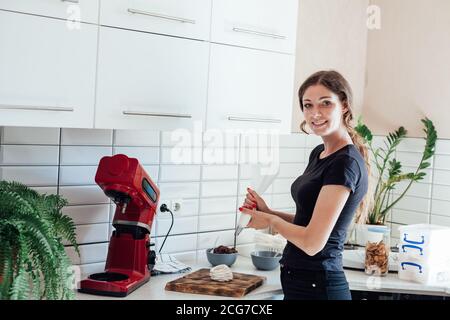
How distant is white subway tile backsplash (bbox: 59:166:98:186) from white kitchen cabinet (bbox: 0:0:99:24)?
1.78ft

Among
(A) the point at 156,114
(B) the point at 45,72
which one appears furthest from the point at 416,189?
→ (B) the point at 45,72

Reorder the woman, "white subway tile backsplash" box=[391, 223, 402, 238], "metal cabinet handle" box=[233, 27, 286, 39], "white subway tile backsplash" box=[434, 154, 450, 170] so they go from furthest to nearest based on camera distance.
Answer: "white subway tile backsplash" box=[391, 223, 402, 238] → "white subway tile backsplash" box=[434, 154, 450, 170] → "metal cabinet handle" box=[233, 27, 286, 39] → the woman

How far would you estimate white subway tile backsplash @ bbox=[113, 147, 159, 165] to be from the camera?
83.7 inches

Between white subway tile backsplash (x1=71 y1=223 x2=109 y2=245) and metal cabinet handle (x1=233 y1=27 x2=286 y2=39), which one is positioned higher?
metal cabinet handle (x1=233 y1=27 x2=286 y2=39)

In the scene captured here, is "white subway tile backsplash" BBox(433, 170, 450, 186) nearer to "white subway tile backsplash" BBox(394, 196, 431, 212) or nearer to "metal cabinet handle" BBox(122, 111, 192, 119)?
"white subway tile backsplash" BBox(394, 196, 431, 212)

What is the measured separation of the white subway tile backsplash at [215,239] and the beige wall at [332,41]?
559 millimetres

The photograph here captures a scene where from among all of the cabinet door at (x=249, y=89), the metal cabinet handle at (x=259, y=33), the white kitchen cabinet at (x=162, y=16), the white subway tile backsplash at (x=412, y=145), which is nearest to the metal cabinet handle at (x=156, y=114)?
the cabinet door at (x=249, y=89)

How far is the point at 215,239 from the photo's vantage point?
246 cm

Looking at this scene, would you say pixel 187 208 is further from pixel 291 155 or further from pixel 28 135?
pixel 28 135

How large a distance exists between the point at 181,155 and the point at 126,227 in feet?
1.49

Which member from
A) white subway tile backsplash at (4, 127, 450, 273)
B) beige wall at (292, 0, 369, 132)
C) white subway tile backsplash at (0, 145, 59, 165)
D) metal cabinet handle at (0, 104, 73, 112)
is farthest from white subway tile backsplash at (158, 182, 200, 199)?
metal cabinet handle at (0, 104, 73, 112)


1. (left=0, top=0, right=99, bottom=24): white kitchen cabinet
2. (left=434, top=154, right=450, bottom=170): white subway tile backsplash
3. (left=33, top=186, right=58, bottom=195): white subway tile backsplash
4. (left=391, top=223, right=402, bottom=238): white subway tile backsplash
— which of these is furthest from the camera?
(left=391, top=223, right=402, bottom=238): white subway tile backsplash

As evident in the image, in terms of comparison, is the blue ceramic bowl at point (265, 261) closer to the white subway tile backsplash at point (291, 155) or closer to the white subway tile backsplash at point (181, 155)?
the white subway tile backsplash at point (181, 155)
